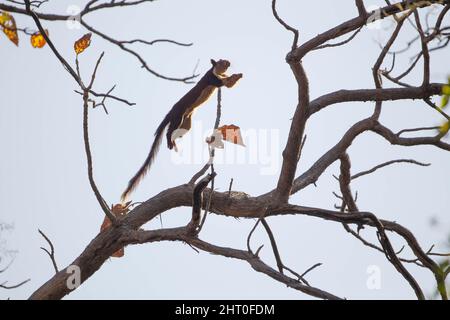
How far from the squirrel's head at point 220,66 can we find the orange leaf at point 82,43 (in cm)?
371

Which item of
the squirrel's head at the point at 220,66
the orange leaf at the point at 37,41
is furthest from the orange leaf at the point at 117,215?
the squirrel's head at the point at 220,66

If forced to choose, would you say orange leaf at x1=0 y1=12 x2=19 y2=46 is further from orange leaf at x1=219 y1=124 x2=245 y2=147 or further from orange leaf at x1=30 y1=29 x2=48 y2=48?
orange leaf at x1=219 y1=124 x2=245 y2=147

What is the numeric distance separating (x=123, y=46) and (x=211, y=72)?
160 inches

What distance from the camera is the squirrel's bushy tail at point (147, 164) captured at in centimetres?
577

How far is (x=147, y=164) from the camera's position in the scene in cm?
613

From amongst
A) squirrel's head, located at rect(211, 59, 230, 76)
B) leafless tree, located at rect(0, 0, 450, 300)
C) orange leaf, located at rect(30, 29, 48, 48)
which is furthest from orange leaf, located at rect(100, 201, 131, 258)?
squirrel's head, located at rect(211, 59, 230, 76)

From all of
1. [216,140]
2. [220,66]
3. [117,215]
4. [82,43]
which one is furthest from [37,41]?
[220,66]

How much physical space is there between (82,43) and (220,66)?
156 inches

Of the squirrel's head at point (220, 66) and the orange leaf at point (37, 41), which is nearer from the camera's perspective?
the orange leaf at point (37, 41)

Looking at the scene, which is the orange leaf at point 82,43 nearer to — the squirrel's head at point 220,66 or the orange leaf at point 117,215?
the orange leaf at point 117,215

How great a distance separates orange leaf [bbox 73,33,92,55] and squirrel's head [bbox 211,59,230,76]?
12.2 feet

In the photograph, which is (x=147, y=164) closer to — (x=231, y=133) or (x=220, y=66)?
(x=220, y=66)

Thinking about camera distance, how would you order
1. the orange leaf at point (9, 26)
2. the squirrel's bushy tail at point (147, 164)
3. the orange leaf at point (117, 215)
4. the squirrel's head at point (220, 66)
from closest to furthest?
the orange leaf at point (9, 26) → the orange leaf at point (117, 215) → the squirrel's bushy tail at point (147, 164) → the squirrel's head at point (220, 66)
